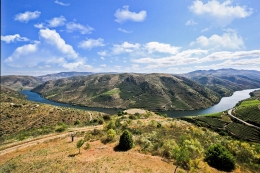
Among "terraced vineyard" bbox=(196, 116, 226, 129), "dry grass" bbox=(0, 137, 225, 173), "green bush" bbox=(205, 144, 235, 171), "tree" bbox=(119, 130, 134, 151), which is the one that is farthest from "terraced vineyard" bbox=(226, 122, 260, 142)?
"tree" bbox=(119, 130, 134, 151)

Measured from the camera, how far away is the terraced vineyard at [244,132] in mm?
85512

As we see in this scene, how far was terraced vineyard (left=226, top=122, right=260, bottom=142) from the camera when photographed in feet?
281

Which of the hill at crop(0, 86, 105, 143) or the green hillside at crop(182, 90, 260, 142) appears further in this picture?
the green hillside at crop(182, 90, 260, 142)

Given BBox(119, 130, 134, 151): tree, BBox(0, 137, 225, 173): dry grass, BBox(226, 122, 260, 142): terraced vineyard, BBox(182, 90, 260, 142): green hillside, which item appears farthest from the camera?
BBox(182, 90, 260, 142): green hillside

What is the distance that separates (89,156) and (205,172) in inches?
560

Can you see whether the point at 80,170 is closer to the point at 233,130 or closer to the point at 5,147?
the point at 5,147

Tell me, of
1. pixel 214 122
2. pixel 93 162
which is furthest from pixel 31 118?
pixel 214 122

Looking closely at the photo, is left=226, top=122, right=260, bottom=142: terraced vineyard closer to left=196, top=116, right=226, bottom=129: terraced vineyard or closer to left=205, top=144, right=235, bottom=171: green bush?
left=196, top=116, right=226, bottom=129: terraced vineyard

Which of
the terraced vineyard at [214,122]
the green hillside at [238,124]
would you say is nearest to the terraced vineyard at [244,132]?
the green hillside at [238,124]

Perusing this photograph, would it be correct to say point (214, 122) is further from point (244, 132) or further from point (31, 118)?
point (31, 118)

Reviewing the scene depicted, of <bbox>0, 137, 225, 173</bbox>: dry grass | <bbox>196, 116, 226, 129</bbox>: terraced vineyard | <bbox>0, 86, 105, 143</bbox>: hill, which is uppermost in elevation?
<bbox>0, 137, 225, 173</bbox>: dry grass

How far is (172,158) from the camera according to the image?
20953mm

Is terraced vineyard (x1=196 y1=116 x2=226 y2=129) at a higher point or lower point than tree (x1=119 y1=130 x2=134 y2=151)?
lower

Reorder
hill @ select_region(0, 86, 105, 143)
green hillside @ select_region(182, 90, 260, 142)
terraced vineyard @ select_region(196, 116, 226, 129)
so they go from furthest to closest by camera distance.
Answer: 1. terraced vineyard @ select_region(196, 116, 226, 129)
2. green hillside @ select_region(182, 90, 260, 142)
3. hill @ select_region(0, 86, 105, 143)
